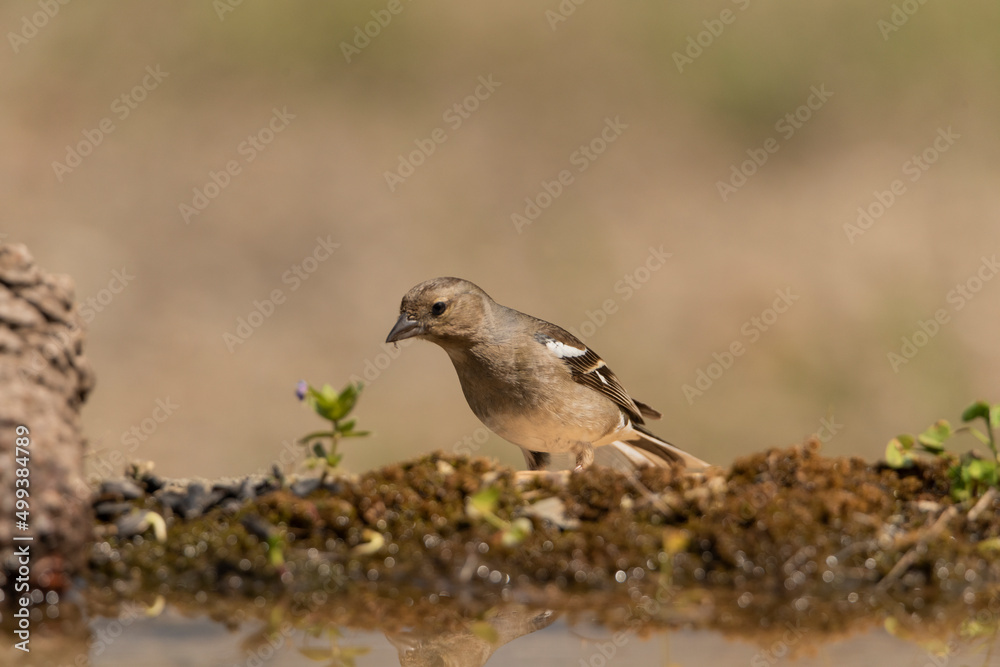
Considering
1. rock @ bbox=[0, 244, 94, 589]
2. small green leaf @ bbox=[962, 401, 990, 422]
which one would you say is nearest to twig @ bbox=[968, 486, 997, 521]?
small green leaf @ bbox=[962, 401, 990, 422]

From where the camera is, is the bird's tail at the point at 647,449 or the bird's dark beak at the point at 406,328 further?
the bird's tail at the point at 647,449

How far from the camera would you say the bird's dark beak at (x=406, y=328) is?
6265 millimetres

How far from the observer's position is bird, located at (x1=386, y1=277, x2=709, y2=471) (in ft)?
21.1

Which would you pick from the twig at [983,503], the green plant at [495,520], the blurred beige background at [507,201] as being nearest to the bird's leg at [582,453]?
the green plant at [495,520]

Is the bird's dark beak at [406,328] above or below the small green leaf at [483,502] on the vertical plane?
above

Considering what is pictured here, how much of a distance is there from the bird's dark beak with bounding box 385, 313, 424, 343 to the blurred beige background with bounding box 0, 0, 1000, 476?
7238mm

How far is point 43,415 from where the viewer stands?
3740 millimetres

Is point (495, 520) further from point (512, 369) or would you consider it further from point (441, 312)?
point (512, 369)

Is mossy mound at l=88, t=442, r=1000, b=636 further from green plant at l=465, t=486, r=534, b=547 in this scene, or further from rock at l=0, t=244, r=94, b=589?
rock at l=0, t=244, r=94, b=589

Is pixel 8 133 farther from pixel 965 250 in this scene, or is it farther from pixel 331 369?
pixel 965 250

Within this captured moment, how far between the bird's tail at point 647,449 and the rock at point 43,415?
174 inches

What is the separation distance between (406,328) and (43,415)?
2.80m

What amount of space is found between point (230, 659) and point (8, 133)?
14663 mm

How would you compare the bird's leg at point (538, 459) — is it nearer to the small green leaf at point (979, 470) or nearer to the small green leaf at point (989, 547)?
the small green leaf at point (979, 470)
